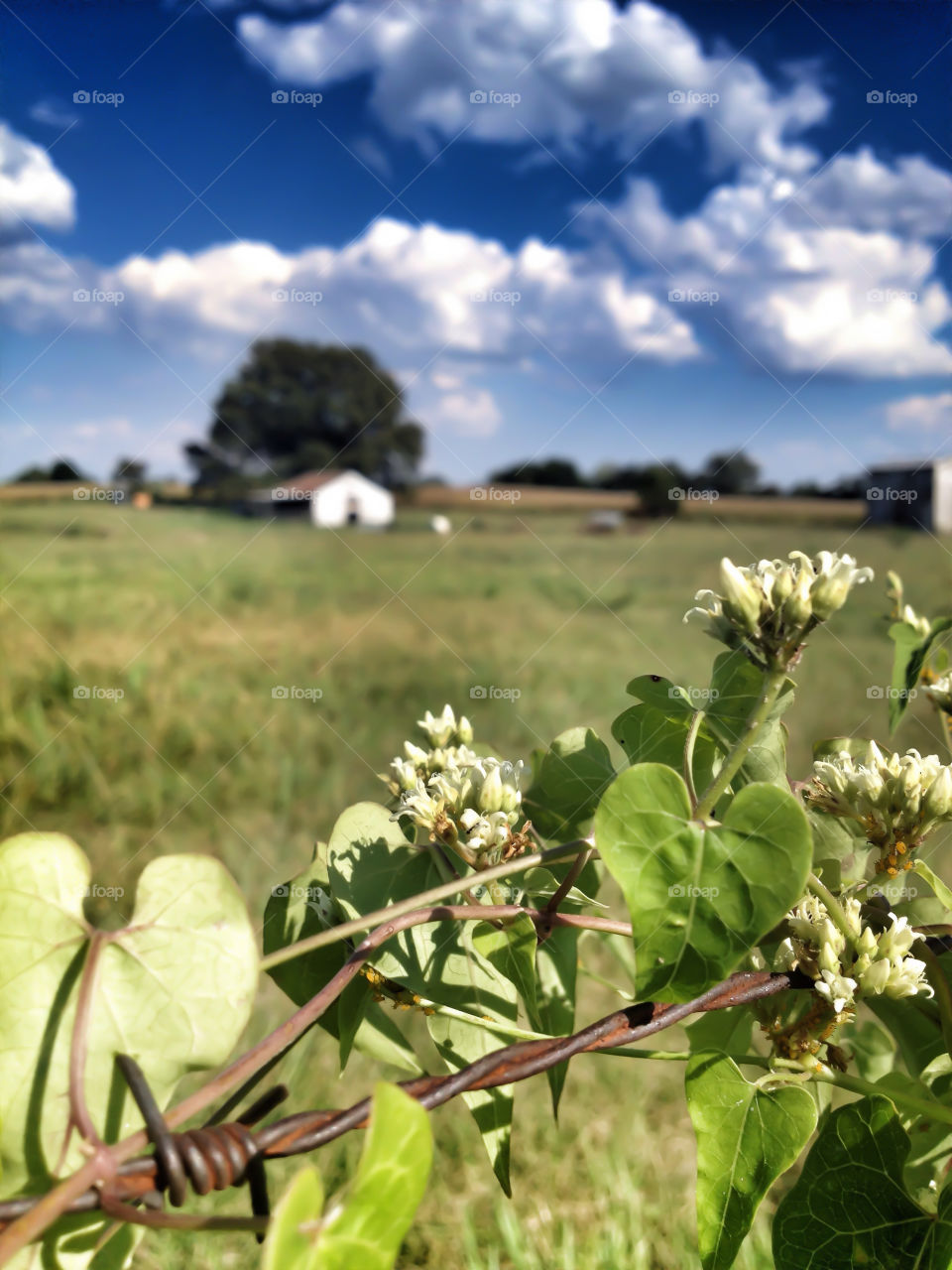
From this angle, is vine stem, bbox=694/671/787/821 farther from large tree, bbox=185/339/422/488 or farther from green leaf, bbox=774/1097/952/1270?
large tree, bbox=185/339/422/488

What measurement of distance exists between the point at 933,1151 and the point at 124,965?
34 cm

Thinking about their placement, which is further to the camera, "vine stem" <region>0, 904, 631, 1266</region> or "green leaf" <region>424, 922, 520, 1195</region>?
"green leaf" <region>424, 922, 520, 1195</region>

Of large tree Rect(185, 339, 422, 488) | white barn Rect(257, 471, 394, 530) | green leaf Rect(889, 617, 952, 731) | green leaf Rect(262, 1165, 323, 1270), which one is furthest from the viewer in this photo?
large tree Rect(185, 339, 422, 488)

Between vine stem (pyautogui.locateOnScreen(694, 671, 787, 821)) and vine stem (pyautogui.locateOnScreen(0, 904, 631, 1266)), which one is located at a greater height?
vine stem (pyautogui.locateOnScreen(694, 671, 787, 821))

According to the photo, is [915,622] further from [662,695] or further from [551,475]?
[551,475]

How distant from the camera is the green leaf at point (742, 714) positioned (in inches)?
14.2

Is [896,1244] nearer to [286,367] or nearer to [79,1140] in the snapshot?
[79,1140]

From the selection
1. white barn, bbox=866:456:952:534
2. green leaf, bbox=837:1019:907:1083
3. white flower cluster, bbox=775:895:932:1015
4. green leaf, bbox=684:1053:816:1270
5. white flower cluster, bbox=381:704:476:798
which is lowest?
green leaf, bbox=837:1019:907:1083

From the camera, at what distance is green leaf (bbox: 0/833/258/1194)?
25cm

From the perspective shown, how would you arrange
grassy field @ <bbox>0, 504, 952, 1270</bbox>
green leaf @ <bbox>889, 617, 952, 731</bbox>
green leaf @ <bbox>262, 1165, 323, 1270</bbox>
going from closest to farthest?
green leaf @ <bbox>262, 1165, 323, 1270</bbox>
green leaf @ <bbox>889, 617, 952, 731</bbox>
grassy field @ <bbox>0, 504, 952, 1270</bbox>

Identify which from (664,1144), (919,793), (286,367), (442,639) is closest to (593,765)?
(919,793)

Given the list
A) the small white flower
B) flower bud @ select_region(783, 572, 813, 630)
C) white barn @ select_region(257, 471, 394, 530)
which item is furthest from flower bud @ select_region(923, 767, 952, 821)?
white barn @ select_region(257, 471, 394, 530)

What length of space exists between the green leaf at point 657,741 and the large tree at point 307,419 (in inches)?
254

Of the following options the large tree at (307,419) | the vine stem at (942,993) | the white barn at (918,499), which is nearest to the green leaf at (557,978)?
the vine stem at (942,993)
